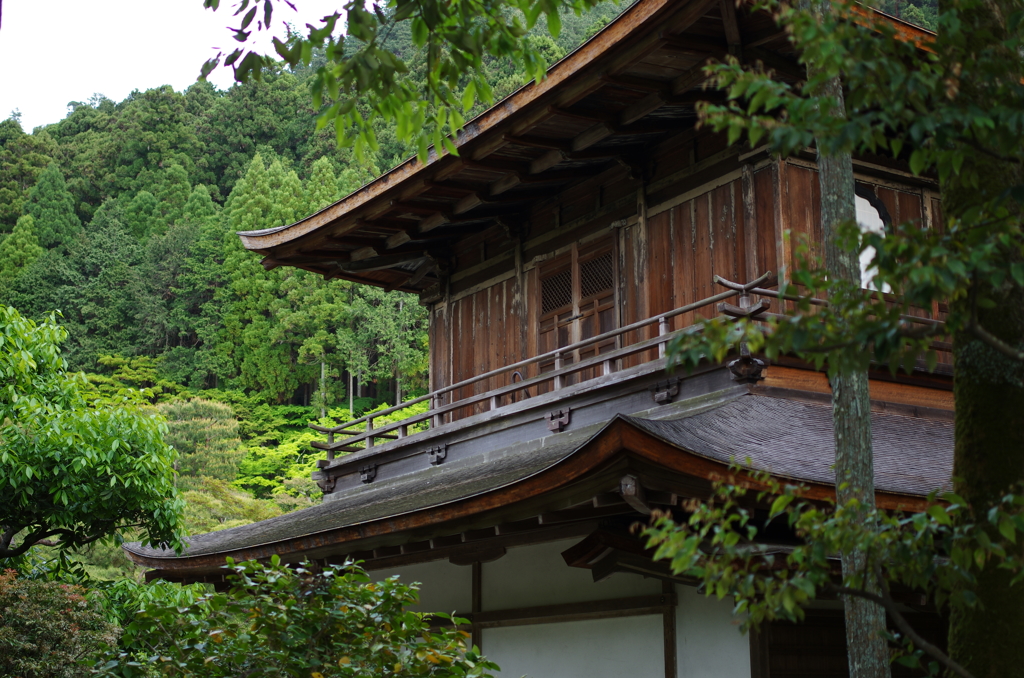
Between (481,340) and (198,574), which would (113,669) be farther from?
(481,340)

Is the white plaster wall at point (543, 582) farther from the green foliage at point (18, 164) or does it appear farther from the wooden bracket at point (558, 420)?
the green foliage at point (18, 164)

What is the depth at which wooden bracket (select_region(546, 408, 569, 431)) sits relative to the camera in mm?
10289

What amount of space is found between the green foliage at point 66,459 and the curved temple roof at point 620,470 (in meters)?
0.95

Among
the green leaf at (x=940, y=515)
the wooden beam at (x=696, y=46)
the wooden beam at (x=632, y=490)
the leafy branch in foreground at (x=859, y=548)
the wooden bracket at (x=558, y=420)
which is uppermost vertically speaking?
the wooden beam at (x=696, y=46)

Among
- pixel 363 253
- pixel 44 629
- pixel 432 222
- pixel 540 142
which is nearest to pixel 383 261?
pixel 363 253

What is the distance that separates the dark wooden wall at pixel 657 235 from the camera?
9.39 m

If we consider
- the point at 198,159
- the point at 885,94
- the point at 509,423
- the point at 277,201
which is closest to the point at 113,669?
the point at 885,94

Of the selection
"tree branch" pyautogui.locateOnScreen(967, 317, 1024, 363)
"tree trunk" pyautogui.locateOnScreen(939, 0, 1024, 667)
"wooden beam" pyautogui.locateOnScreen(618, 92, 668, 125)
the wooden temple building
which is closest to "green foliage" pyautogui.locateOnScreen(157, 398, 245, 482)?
the wooden temple building

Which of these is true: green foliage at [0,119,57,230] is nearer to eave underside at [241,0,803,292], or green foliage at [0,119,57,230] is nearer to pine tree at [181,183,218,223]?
pine tree at [181,183,218,223]

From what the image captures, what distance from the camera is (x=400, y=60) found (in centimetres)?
459

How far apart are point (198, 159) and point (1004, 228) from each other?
191 feet

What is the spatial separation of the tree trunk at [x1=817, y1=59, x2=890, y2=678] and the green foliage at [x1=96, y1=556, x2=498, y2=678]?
71.9 inches

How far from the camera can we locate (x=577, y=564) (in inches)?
291

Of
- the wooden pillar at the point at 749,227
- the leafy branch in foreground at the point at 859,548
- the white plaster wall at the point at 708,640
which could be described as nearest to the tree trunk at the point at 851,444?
the leafy branch in foreground at the point at 859,548
